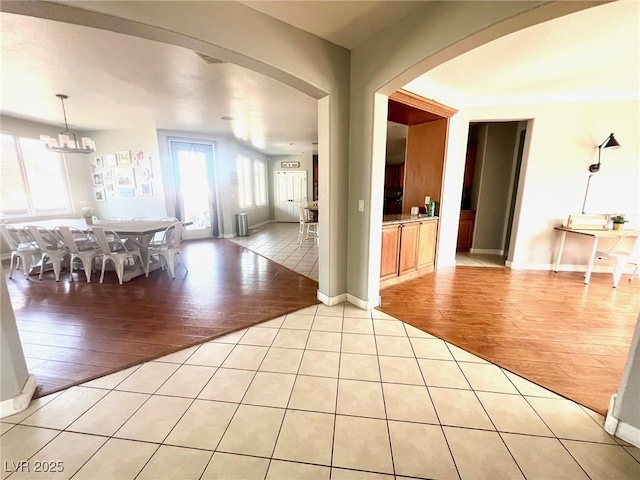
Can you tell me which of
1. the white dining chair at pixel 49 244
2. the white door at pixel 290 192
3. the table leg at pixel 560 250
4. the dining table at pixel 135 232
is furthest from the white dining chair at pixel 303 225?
the table leg at pixel 560 250

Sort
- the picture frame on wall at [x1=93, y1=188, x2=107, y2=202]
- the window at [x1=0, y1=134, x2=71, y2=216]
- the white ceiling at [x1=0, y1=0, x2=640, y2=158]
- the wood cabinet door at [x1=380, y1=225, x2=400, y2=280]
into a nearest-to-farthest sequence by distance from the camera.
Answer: the white ceiling at [x1=0, y1=0, x2=640, y2=158], the wood cabinet door at [x1=380, y1=225, x2=400, y2=280], the window at [x1=0, y1=134, x2=71, y2=216], the picture frame on wall at [x1=93, y1=188, x2=107, y2=202]

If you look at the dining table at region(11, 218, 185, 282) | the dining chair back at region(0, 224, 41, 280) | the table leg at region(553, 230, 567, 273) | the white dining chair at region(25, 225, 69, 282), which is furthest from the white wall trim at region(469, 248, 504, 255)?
the dining chair back at region(0, 224, 41, 280)

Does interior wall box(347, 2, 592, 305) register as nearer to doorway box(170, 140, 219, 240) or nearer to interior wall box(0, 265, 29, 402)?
interior wall box(0, 265, 29, 402)

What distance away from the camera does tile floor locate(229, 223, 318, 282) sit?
14.5ft

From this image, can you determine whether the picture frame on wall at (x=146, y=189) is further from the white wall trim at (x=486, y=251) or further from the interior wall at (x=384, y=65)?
the white wall trim at (x=486, y=251)

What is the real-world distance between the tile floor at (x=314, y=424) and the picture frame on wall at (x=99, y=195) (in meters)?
6.16

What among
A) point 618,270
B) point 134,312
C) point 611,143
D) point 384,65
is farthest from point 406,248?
point 134,312

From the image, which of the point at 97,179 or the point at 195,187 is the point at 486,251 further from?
the point at 97,179

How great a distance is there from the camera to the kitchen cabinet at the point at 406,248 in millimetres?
3312

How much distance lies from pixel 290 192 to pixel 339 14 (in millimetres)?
7916

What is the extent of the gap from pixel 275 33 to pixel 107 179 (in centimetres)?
635

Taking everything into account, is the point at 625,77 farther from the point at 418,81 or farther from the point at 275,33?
the point at 275,33

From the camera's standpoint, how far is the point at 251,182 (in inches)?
334

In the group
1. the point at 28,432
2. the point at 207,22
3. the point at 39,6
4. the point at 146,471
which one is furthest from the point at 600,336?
the point at 39,6
